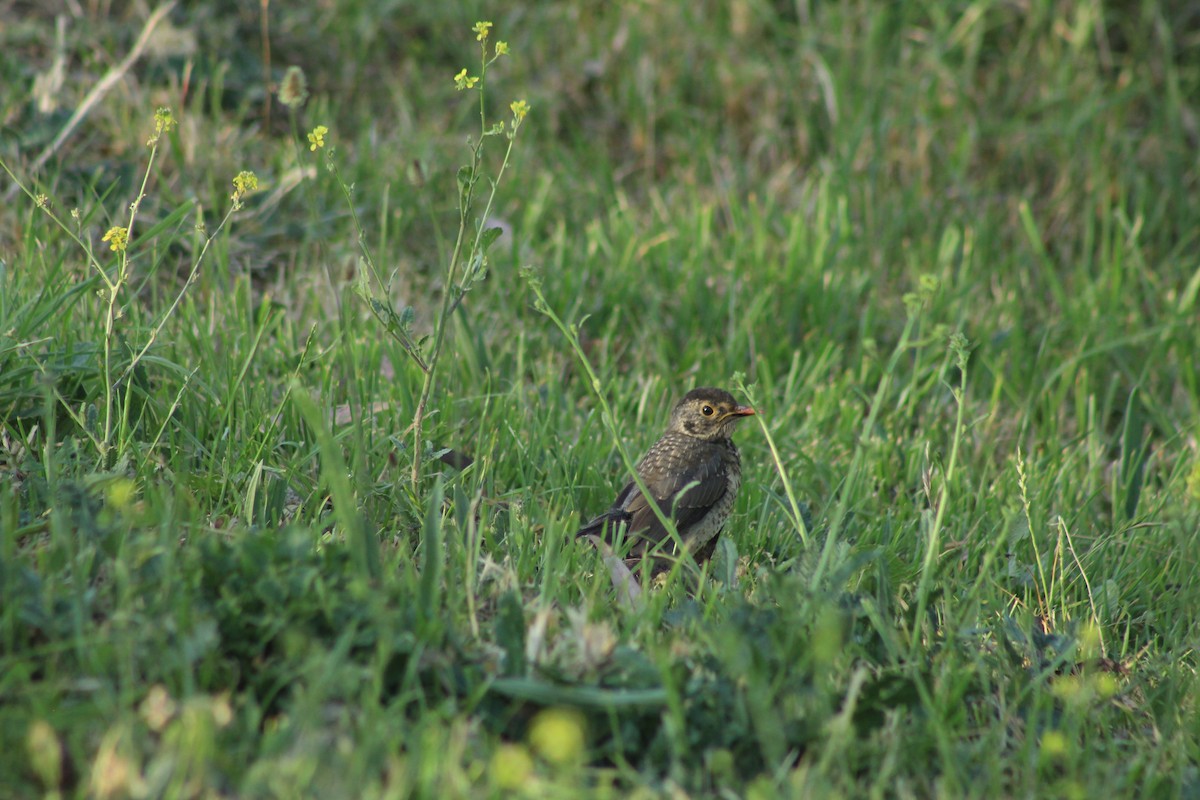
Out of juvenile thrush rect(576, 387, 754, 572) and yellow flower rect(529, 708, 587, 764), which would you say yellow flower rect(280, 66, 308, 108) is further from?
yellow flower rect(529, 708, 587, 764)

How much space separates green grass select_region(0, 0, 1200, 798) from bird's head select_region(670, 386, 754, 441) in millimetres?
269

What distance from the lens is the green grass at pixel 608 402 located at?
106 inches

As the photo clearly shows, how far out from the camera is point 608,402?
17.5 feet

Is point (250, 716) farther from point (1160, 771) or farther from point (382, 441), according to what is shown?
point (1160, 771)

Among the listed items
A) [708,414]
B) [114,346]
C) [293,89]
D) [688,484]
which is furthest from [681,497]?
[293,89]

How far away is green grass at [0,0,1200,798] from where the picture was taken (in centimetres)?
270

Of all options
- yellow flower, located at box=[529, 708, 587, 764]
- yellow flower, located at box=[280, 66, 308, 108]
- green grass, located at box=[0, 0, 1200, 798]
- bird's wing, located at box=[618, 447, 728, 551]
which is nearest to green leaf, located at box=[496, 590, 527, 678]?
green grass, located at box=[0, 0, 1200, 798]

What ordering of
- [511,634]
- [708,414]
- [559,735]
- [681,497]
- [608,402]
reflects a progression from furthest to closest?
[608,402]
[708,414]
[681,497]
[511,634]
[559,735]

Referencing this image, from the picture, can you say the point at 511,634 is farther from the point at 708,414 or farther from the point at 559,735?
the point at 708,414

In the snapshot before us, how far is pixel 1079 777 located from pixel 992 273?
4.29m

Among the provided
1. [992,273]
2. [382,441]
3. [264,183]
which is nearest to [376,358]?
[382,441]

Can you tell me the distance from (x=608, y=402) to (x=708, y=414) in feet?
2.39

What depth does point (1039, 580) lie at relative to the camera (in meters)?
4.35

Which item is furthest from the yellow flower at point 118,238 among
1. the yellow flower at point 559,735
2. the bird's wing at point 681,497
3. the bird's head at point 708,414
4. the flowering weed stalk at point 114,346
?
the bird's head at point 708,414
